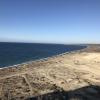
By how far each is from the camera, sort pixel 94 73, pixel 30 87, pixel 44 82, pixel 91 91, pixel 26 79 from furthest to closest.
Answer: pixel 94 73
pixel 26 79
pixel 44 82
pixel 30 87
pixel 91 91

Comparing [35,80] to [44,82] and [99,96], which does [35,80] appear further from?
[99,96]

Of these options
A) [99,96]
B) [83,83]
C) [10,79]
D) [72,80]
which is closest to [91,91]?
[99,96]

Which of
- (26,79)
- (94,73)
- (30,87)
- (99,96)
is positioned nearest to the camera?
(99,96)

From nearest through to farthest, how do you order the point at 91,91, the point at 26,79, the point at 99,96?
1. the point at 99,96
2. the point at 91,91
3. the point at 26,79

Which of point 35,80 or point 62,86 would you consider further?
point 35,80

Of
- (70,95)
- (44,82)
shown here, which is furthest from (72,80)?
(70,95)

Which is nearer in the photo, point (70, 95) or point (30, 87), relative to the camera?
point (70, 95)

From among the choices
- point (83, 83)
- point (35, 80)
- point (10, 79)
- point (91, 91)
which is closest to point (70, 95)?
point (91, 91)

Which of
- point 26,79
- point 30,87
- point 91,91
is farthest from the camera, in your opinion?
point 26,79

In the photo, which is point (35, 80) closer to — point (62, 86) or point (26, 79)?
point (26, 79)
